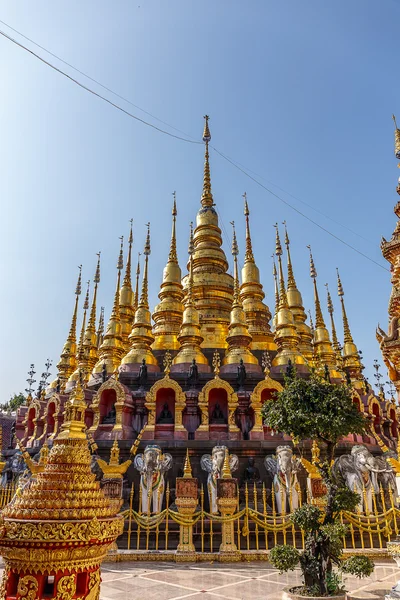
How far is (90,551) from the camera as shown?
11.4 ft

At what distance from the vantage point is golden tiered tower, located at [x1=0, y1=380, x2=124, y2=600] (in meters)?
3.26

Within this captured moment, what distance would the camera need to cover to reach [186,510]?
11.4 m

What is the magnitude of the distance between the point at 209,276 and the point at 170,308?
3678mm

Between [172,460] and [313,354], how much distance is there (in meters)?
14.5

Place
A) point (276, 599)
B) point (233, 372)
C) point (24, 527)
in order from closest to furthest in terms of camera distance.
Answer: point (24, 527)
point (276, 599)
point (233, 372)

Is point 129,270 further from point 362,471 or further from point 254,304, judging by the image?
point 362,471

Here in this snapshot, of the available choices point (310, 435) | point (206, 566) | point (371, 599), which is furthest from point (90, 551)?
point (206, 566)

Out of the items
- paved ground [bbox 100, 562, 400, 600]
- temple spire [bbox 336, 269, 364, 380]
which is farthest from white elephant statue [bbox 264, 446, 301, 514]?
temple spire [bbox 336, 269, 364, 380]

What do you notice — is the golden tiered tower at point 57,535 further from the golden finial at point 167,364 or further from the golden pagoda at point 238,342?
the golden pagoda at point 238,342

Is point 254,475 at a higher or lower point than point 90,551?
higher

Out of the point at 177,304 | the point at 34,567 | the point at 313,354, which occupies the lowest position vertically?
the point at 34,567

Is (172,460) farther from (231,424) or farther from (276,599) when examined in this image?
(276,599)

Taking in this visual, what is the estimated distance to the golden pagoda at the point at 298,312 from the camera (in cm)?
3031

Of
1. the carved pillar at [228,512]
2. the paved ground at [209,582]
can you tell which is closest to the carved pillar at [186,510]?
the paved ground at [209,582]
